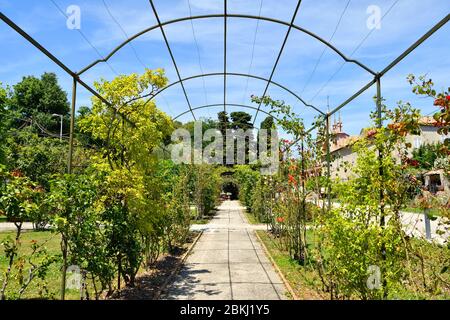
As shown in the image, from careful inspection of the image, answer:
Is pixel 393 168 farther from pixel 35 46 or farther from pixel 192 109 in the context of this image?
pixel 192 109

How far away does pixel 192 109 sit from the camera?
13.7 meters

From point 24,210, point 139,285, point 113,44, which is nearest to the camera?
point 24,210

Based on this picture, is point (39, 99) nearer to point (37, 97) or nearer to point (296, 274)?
point (37, 97)

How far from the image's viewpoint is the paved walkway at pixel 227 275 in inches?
238

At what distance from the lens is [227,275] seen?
725 centimetres

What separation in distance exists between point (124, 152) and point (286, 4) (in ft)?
13.5

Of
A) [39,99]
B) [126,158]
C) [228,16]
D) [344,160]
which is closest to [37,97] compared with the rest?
[39,99]

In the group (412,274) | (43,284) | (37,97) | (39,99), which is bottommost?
(43,284)

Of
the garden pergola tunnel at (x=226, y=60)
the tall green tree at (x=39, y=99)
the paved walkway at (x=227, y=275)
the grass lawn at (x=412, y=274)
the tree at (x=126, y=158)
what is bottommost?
the paved walkway at (x=227, y=275)

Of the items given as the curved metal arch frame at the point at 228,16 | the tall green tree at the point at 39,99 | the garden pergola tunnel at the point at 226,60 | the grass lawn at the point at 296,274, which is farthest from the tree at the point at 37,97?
the curved metal arch frame at the point at 228,16

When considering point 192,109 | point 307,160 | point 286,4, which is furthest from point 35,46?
point 192,109

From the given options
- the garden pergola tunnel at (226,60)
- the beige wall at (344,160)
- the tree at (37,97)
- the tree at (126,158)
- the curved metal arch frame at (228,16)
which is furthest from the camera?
the tree at (37,97)

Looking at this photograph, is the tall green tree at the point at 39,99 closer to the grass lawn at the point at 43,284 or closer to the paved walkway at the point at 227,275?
the grass lawn at the point at 43,284

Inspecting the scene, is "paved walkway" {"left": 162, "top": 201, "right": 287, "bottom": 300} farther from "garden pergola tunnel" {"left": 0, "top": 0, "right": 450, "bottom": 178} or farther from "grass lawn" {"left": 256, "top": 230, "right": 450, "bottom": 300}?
"garden pergola tunnel" {"left": 0, "top": 0, "right": 450, "bottom": 178}
